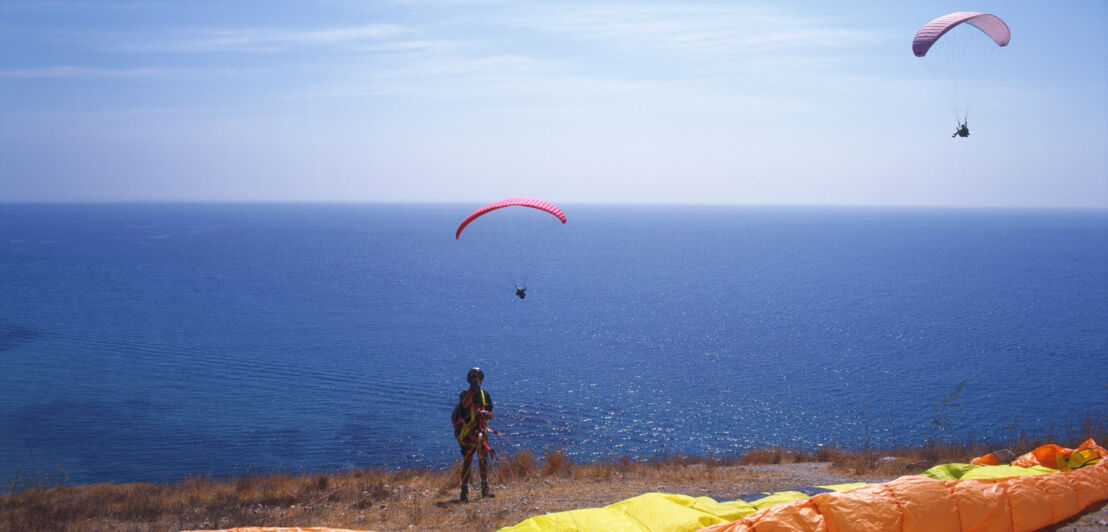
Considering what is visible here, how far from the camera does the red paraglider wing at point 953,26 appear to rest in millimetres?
14188

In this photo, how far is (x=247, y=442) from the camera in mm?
26391

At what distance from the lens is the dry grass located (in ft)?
32.5

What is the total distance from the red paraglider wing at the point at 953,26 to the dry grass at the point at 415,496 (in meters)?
9.23

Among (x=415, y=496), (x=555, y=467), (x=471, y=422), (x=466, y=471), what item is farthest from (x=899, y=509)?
(x=415, y=496)

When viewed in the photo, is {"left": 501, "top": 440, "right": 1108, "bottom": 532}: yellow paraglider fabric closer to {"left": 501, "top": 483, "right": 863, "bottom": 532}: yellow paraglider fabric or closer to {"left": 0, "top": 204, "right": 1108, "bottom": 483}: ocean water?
{"left": 501, "top": 483, "right": 863, "bottom": 532}: yellow paraglider fabric

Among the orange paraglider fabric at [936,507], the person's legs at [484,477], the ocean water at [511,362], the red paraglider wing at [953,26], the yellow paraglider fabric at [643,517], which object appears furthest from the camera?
the ocean water at [511,362]

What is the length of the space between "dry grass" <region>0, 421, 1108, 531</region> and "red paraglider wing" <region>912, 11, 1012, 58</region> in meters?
9.23

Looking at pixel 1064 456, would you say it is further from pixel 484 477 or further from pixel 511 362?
pixel 511 362

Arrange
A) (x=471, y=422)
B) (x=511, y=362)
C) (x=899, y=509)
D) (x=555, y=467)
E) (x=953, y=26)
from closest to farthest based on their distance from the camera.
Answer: (x=899, y=509), (x=471, y=422), (x=555, y=467), (x=953, y=26), (x=511, y=362)

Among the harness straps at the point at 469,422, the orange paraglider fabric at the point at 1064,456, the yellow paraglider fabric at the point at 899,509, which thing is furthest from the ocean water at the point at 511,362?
the yellow paraglider fabric at the point at 899,509

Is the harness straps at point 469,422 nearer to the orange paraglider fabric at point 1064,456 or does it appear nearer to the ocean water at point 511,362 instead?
the orange paraglider fabric at point 1064,456

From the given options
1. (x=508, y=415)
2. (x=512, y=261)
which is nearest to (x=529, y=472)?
Result: (x=508, y=415)

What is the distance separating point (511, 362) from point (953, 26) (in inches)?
1153

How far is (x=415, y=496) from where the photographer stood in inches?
438
